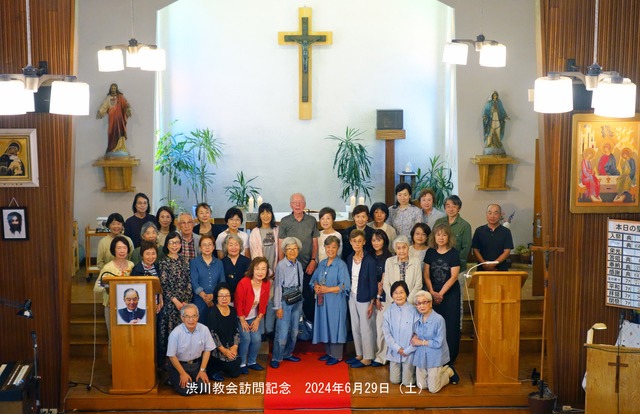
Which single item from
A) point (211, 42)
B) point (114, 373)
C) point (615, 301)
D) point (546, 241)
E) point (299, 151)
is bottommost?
point (114, 373)

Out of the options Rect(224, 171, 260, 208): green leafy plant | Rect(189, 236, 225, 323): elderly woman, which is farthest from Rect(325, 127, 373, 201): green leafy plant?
Rect(189, 236, 225, 323): elderly woman

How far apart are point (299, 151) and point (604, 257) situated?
16.8ft

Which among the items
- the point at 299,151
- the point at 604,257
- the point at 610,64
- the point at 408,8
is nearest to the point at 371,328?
the point at 604,257

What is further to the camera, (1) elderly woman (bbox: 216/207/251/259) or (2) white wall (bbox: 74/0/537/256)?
(2) white wall (bbox: 74/0/537/256)

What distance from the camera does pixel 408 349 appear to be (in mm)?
8383

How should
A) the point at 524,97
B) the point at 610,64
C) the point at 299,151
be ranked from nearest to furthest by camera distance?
the point at 610,64 < the point at 524,97 < the point at 299,151

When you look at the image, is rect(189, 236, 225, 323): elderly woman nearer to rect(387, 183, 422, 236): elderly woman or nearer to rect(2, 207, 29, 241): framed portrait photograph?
rect(2, 207, 29, 241): framed portrait photograph

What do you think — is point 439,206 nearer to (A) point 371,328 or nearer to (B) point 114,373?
(A) point 371,328

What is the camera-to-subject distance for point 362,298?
8.84 m

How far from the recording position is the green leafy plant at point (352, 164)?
1179cm

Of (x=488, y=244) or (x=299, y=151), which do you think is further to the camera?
(x=299, y=151)

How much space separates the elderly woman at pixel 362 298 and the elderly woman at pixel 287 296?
507mm

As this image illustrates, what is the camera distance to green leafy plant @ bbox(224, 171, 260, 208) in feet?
38.9

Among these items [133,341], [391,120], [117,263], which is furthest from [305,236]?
[391,120]
